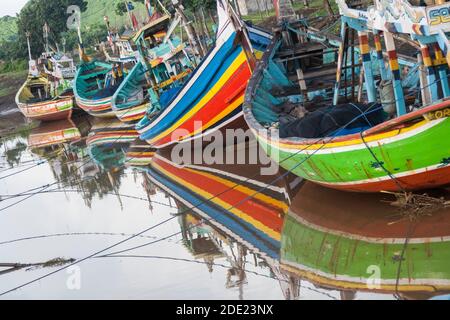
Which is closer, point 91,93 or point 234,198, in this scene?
point 234,198

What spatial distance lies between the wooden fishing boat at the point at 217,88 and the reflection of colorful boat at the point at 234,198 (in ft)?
3.50

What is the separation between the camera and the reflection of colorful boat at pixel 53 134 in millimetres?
25578

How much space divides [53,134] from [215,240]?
66.3 ft

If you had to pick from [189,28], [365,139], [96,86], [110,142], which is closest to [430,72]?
[365,139]

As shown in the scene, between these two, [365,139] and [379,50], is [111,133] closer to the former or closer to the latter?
[379,50]

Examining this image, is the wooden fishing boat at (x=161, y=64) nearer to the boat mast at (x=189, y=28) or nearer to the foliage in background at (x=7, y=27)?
the boat mast at (x=189, y=28)

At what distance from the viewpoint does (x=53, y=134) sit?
1121 inches

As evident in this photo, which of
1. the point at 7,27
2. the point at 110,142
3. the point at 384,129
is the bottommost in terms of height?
the point at 110,142

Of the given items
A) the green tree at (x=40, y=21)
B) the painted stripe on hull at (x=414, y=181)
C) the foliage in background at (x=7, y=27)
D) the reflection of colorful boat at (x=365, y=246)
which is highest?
the foliage in background at (x=7, y=27)

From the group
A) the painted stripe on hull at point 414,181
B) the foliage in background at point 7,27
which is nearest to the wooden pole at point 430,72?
the painted stripe on hull at point 414,181

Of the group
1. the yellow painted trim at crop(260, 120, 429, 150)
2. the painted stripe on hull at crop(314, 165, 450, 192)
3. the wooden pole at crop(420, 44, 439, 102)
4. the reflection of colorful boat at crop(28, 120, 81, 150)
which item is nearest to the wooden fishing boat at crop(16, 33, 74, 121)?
the reflection of colorful boat at crop(28, 120, 81, 150)

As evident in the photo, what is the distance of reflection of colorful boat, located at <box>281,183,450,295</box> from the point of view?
7164mm

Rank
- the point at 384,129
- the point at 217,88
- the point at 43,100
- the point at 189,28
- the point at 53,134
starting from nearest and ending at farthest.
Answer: the point at 384,129
the point at 217,88
the point at 189,28
the point at 53,134
the point at 43,100
